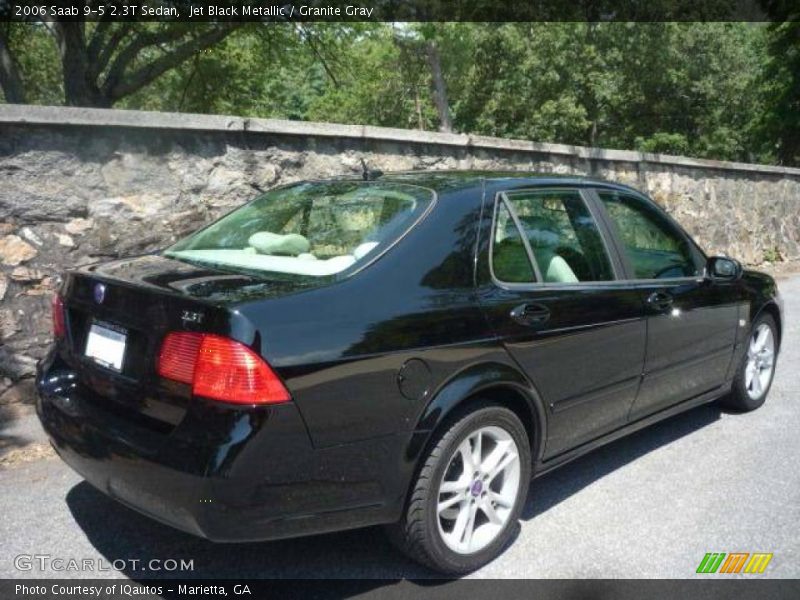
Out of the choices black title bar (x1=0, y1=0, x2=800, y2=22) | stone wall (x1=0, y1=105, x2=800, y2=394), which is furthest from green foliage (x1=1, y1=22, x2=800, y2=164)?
stone wall (x1=0, y1=105, x2=800, y2=394)

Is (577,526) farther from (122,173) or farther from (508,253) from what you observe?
(122,173)

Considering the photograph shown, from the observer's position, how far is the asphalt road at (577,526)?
309 centimetres

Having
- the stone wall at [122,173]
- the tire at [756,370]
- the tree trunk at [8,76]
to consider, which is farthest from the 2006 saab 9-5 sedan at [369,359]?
the tree trunk at [8,76]

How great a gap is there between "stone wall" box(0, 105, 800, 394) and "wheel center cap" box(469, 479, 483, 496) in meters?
3.40

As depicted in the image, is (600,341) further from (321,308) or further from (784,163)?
(784,163)

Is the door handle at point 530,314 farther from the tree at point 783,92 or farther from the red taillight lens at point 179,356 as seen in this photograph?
the tree at point 783,92

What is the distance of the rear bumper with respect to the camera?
2.37 meters

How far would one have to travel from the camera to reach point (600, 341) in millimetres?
3576

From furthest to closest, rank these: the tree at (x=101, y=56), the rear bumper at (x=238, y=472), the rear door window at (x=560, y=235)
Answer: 1. the tree at (x=101, y=56)
2. the rear door window at (x=560, y=235)
3. the rear bumper at (x=238, y=472)

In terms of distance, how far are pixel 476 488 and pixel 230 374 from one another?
1.21 metres

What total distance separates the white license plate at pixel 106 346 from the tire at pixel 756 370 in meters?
3.99

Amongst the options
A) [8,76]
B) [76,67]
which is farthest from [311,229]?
[76,67]

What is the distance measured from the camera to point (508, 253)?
3.31 metres

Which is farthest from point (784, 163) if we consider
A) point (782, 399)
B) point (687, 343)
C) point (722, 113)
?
point (687, 343)
